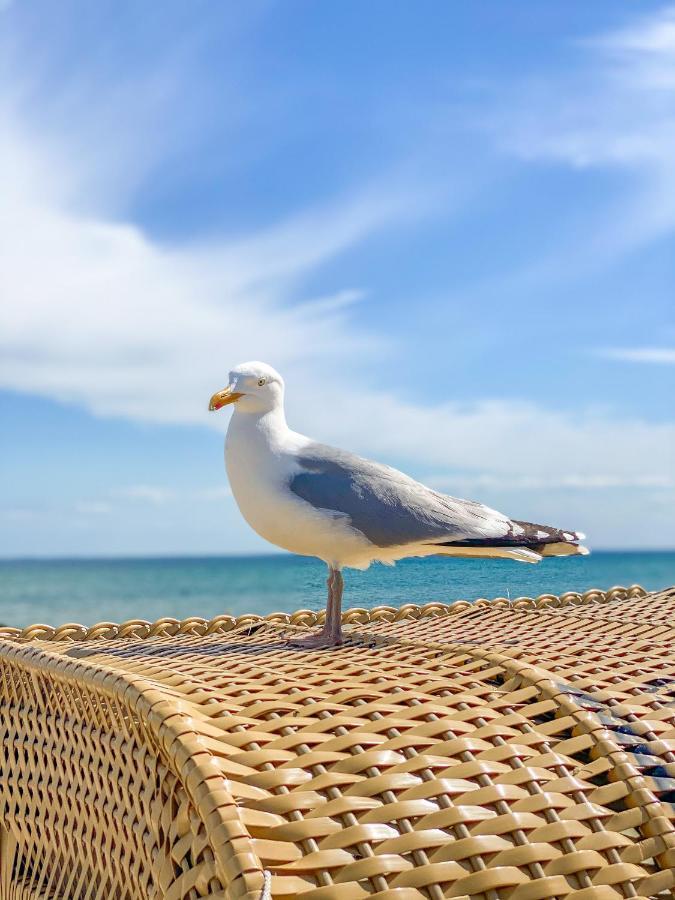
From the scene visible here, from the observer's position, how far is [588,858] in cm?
129

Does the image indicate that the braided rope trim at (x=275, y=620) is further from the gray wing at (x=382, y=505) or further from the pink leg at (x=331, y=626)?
the gray wing at (x=382, y=505)

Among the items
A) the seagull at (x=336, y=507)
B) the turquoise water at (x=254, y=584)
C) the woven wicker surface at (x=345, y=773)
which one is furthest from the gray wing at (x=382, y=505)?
the turquoise water at (x=254, y=584)

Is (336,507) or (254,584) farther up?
(336,507)

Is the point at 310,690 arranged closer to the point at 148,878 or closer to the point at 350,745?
the point at 350,745

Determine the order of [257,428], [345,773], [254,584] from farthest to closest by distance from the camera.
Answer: [254,584] → [257,428] → [345,773]

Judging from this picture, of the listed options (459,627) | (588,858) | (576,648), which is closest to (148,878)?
(588,858)

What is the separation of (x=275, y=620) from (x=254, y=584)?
29.5 m

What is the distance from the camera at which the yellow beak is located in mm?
2482

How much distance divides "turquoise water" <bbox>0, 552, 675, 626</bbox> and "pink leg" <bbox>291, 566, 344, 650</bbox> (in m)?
1.00

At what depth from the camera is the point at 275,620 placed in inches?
113

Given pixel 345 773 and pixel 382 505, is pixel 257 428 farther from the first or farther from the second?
pixel 345 773

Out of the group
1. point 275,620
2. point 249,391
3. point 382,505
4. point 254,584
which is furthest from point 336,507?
point 254,584

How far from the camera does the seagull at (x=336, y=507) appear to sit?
94.0 inches

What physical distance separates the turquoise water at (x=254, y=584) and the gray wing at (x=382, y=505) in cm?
110
